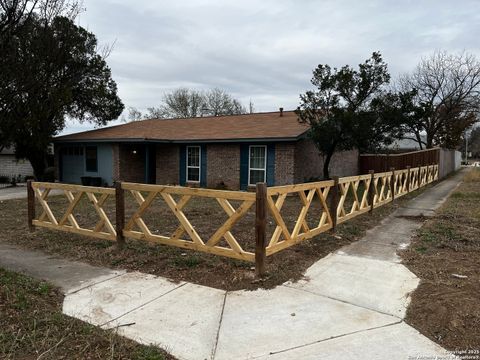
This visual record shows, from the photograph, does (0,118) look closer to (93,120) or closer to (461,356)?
(461,356)

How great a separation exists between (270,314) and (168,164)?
14.8 metres

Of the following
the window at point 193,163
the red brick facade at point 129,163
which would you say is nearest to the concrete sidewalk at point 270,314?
the window at point 193,163

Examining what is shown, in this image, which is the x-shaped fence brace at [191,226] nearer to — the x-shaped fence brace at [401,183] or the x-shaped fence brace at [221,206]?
the x-shaped fence brace at [221,206]

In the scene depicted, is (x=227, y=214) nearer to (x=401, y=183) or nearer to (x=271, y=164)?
(x=271, y=164)

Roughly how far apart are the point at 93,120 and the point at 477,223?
20940 millimetres

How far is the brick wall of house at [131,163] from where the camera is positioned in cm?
1762

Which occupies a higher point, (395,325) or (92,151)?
(92,151)

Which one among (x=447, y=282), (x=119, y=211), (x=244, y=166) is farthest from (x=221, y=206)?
(x=244, y=166)

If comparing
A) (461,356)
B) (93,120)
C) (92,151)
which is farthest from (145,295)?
(93,120)

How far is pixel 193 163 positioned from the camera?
17.0 metres

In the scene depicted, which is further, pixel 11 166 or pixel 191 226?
pixel 11 166

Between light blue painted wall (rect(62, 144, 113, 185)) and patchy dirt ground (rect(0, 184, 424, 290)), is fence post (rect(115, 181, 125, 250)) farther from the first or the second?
light blue painted wall (rect(62, 144, 113, 185))

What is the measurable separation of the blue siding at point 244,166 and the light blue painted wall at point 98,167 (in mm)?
6730

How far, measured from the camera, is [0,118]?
171 inches
